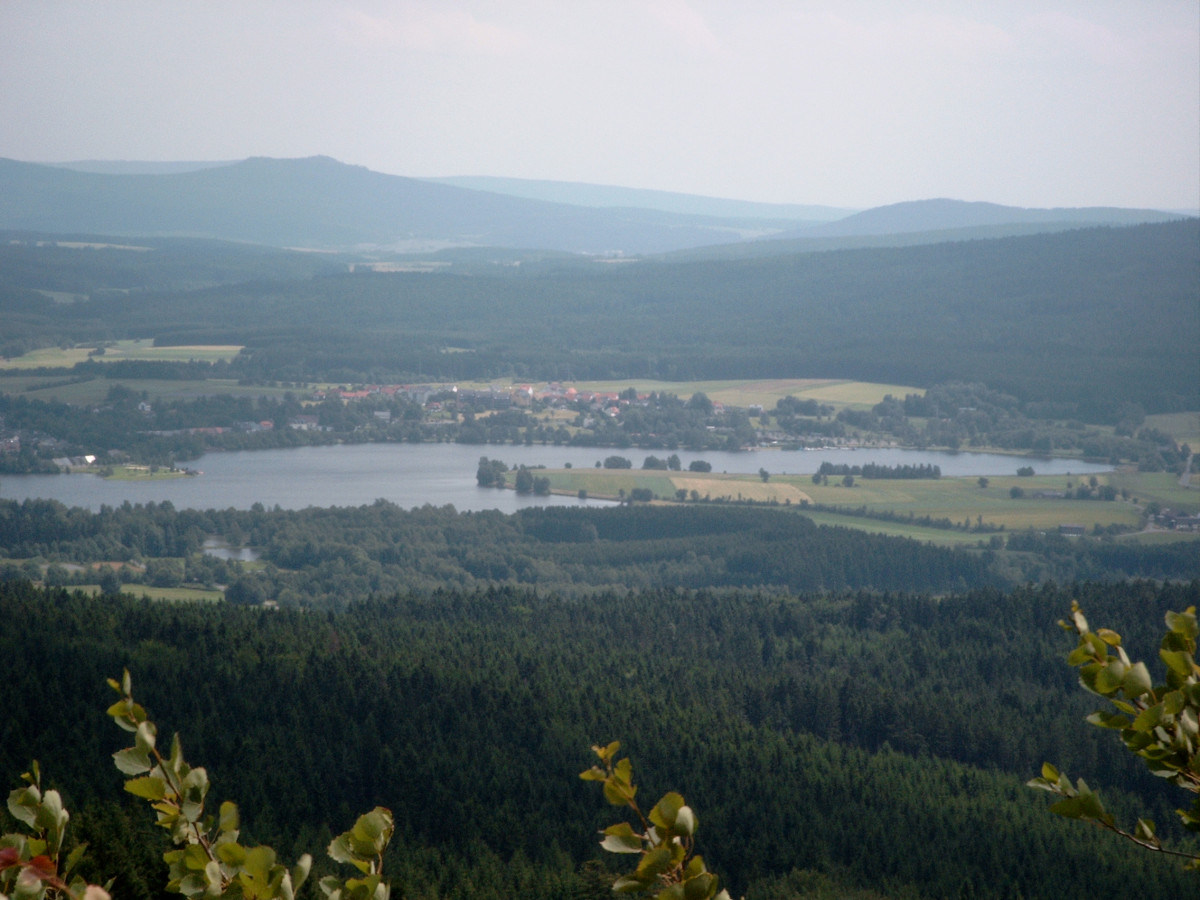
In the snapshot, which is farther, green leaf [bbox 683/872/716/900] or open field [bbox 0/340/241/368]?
open field [bbox 0/340/241/368]

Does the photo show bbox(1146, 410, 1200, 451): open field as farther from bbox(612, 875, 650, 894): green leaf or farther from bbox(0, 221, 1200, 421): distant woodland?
bbox(612, 875, 650, 894): green leaf

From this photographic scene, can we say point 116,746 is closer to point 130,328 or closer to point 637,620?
point 637,620

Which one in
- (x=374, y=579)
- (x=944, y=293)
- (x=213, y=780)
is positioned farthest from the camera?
(x=944, y=293)

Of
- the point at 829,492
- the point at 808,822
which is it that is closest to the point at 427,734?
the point at 808,822

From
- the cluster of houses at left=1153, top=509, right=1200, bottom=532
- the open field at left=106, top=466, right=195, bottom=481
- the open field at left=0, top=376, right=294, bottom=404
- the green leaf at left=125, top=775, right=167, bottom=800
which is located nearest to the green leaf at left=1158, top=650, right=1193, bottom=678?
the green leaf at left=125, top=775, right=167, bottom=800

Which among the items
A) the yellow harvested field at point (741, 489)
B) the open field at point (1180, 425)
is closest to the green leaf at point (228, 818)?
the yellow harvested field at point (741, 489)

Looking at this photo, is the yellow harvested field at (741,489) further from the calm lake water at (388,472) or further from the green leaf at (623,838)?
the green leaf at (623,838)
